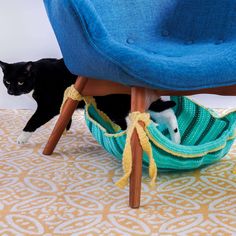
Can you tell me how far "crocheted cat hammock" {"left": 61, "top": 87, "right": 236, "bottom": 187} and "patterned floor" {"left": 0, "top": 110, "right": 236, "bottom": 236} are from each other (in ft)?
0.21

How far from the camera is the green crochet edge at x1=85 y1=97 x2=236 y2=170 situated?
123 cm

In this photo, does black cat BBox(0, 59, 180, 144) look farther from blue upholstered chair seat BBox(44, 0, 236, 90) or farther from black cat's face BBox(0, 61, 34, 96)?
blue upholstered chair seat BBox(44, 0, 236, 90)

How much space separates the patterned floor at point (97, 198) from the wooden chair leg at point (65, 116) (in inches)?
1.4

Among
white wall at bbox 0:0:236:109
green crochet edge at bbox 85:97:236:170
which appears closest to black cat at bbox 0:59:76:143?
green crochet edge at bbox 85:97:236:170

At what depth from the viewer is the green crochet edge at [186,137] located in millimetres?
1228

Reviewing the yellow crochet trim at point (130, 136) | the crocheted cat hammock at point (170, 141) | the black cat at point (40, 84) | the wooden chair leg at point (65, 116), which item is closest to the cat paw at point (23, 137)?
the black cat at point (40, 84)

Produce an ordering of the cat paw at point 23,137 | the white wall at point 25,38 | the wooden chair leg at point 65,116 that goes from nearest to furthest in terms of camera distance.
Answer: the wooden chair leg at point 65,116
the cat paw at point 23,137
the white wall at point 25,38

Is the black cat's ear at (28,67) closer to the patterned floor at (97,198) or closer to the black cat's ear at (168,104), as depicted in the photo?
the patterned floor at (97,198)

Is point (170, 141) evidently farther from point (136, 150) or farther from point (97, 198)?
point (97, 198)

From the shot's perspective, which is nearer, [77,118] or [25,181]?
[25,181]

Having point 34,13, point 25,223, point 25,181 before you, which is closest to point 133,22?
point 25,181

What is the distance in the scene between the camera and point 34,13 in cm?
211

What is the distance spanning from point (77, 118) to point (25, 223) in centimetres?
100

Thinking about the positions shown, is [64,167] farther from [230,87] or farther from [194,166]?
[230,87]
